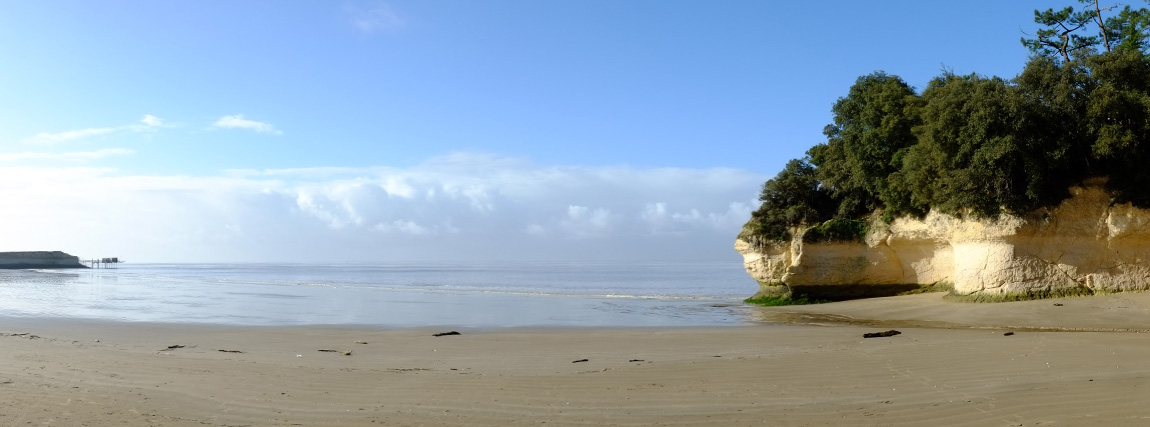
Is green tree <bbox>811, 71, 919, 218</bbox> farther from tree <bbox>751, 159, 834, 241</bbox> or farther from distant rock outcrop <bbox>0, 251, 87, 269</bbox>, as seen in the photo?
distant rock outcrop <bbox>0, 251, 87, 269</bbox>

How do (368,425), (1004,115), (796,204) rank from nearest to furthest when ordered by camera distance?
(368,425) → (1004,115) → (796,204)

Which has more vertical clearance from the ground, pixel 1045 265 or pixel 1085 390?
pixel 1045 265

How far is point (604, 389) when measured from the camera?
387 inches

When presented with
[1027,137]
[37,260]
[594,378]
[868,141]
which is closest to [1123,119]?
[1027,137]

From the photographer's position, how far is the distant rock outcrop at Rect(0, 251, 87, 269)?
9853cm

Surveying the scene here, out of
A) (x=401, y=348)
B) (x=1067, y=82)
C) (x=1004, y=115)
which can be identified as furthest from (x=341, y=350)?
(x=1067, y=82)

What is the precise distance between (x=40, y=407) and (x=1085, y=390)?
12509 mm

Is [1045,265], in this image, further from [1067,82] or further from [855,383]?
[855,383]

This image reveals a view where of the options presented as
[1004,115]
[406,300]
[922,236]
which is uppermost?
[1004,115]

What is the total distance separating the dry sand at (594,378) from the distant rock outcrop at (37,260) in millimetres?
102201

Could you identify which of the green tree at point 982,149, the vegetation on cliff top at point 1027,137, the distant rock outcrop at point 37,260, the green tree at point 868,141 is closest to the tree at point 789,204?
the green tree at point 868,141

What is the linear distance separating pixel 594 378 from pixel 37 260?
390 ft

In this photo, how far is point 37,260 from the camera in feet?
335

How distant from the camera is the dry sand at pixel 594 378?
8086mm
